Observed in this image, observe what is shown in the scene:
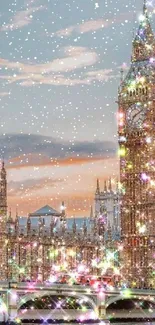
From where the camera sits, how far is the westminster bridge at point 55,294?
5262 centimetres

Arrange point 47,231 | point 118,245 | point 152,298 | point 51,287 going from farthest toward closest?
point 118,245 → point 47,231 → point 152,298 → point 51,287

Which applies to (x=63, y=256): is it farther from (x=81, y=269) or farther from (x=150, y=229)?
(x=150, y=229)

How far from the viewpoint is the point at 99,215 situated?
74.3 metres

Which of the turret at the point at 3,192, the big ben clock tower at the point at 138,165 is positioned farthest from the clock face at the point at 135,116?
the turret at the point at 3,192

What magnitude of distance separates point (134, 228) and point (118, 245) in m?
3.21

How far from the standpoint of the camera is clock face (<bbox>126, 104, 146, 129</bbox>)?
2707 inches

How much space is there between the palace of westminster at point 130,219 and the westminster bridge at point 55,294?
20.5 ft

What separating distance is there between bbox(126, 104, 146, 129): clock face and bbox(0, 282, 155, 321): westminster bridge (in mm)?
14201

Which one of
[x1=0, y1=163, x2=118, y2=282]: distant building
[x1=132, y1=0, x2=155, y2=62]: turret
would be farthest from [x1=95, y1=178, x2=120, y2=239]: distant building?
[x1=132, y1=0, x2=155, y2=62]: turret

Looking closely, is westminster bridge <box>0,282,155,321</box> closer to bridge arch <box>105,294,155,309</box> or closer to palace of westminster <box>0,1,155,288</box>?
bridge arch <box>105,294,155,309</box>

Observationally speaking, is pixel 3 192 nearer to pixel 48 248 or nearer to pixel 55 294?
pixel 48 248

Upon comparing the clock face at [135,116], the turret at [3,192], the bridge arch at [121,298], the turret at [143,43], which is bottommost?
the bridge arch at [121,298]

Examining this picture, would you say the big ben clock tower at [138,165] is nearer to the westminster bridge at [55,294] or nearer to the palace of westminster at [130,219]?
the palace of westminster at [130,219]

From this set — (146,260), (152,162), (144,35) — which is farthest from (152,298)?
(144,35)
